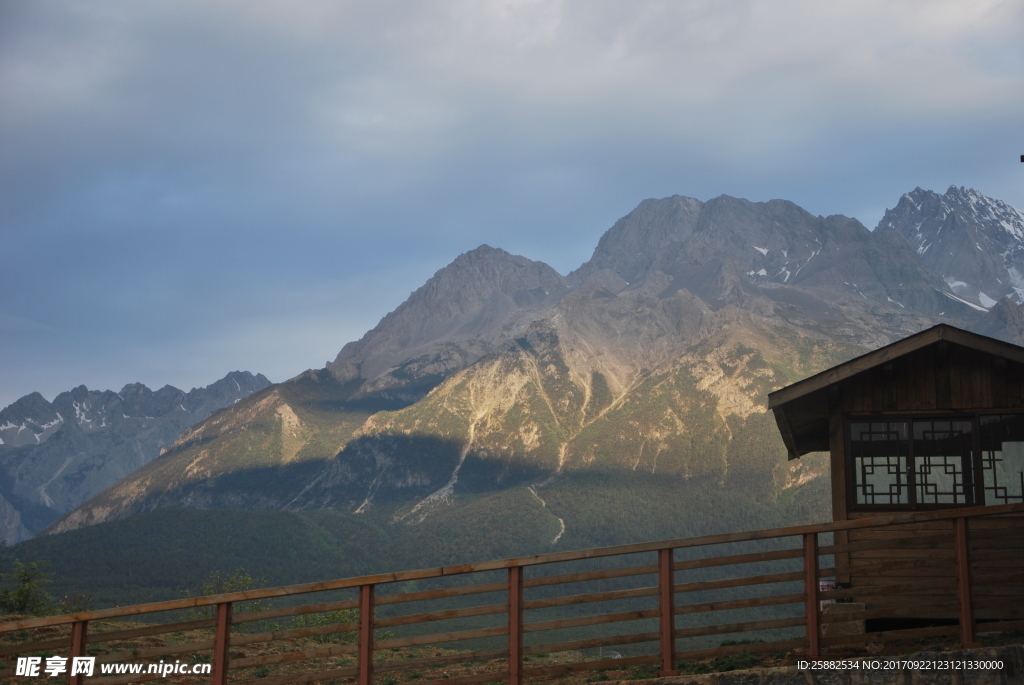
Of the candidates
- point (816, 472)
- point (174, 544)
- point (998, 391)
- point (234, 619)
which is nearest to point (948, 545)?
point (998, 391)

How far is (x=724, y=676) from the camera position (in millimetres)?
9953

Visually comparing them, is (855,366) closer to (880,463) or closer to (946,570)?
(880,463)

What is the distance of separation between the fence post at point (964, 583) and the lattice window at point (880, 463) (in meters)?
5.47

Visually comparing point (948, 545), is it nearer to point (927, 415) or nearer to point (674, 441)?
point (927, 415)

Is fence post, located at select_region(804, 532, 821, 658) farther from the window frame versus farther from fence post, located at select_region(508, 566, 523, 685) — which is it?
the window frame

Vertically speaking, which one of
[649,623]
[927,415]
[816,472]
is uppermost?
[816,472]

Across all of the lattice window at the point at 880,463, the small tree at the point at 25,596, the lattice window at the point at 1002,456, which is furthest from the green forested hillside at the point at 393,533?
the lattice window at the point at 1002,456

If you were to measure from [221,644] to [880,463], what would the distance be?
11416 mm

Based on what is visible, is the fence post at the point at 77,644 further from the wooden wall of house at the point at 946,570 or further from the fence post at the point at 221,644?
the wooden wall of house at the point at 946,570

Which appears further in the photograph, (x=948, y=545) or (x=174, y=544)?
(x=174, y=544)

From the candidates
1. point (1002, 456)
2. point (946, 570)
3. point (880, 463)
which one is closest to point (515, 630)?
point (946, 570)

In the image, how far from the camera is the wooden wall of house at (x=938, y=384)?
51.2ft

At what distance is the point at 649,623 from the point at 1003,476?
68.8 metres

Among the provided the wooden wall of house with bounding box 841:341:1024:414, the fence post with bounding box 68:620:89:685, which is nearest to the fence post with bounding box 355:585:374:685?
the fence post with bounding box 68:620:89:685
